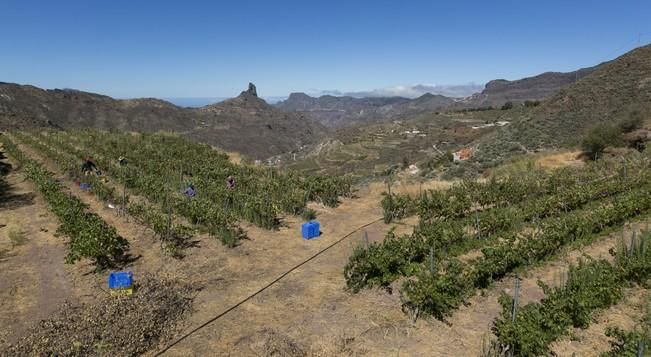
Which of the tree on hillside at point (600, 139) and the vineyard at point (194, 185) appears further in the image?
the tree on hillside at point (600, 139)

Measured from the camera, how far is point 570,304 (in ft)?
21.4

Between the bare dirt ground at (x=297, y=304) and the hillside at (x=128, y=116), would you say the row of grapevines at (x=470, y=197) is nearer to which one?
the bare dirt ground at (x=297, y=304)

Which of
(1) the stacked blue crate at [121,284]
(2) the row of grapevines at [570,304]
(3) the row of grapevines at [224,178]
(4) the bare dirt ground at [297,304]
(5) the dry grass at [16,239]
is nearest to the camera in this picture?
(2) the row of grapevines at [570,304]

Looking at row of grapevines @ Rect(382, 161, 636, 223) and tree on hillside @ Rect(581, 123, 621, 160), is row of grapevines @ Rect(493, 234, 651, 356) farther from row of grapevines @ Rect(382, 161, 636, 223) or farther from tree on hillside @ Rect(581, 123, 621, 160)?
tree on hillside @ Rect(581, 123, 621, 160)

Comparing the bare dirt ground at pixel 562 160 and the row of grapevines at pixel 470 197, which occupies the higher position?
the row of grapevines at pixel 470 197

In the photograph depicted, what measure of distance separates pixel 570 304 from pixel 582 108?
37.6 meters

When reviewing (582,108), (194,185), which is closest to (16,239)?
(194,185)

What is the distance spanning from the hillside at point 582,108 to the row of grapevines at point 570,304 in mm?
24527

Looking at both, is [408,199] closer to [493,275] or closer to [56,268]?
[493,275]

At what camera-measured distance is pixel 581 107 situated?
120 feet

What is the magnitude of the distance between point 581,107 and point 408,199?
32483 mm

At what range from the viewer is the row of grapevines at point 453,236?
8570 mm

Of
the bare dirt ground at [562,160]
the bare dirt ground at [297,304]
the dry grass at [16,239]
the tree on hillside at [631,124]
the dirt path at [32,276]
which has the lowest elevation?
the bare dirt ground at [562,160]

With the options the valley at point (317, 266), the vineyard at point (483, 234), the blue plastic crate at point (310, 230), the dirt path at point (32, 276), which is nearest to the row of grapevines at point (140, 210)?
the valley at point (317, 266)
